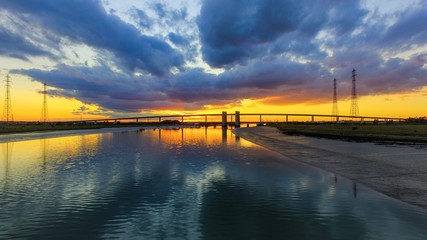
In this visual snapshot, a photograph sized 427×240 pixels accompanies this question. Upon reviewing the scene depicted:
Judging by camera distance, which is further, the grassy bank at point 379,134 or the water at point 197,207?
the grassy bank at point 379,134

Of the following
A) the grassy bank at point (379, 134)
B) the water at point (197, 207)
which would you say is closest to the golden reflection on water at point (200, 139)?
the grassy bank at point (379, 134)

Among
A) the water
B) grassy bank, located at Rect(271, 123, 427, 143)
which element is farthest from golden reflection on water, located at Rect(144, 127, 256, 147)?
the water

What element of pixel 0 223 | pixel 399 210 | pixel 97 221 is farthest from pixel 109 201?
pixel 399 210

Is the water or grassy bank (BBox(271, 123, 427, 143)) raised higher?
grassy bank (BBox(271, 123, 427, 143))

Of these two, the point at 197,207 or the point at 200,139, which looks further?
the point at 200,139

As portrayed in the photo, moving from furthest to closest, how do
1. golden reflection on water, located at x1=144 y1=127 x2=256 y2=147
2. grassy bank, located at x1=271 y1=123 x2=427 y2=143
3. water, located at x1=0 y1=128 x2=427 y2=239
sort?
golden reflection on water, located at x1=144 y1=127 x2=256 y2=147, grassy bank, located at x1=271 y1=123 x2=427 y2=143, water, located at x1=0 y1=128 x2=427 y2=239

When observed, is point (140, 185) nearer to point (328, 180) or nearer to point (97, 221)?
point (97, 221)

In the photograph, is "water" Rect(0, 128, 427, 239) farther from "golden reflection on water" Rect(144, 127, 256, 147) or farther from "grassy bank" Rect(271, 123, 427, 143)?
"grassy bank" Rect(271, 123, 427, 143)

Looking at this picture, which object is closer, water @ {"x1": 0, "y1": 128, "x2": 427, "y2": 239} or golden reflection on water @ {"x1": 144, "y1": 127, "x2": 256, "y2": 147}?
water @ {"x1": 0, "y1": 128, "x2": 427, "y2": 239}

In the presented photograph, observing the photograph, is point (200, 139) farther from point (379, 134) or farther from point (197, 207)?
point (197, 207)

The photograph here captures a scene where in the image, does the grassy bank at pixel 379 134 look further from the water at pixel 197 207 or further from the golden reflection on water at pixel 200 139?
the water at pixel 197 207

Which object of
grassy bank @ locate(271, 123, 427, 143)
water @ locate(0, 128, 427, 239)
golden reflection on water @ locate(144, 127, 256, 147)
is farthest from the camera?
golden reflection on water @ locate(144, 127, 256, 147)

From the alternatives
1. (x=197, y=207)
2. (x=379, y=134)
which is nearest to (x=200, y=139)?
(x=379, y=134)

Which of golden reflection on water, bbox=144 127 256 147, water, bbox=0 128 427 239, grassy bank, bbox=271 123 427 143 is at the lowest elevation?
water, bbox=0 128 427 239
